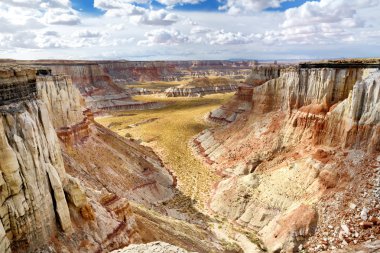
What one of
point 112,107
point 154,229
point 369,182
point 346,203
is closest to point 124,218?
point 154,229

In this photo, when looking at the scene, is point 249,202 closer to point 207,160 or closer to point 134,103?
point 207,160

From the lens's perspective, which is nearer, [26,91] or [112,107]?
[26,91]

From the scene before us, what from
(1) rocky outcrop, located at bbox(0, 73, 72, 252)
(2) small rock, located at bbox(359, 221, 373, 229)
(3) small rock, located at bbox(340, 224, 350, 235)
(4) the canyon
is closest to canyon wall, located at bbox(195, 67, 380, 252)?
(4) the canyon

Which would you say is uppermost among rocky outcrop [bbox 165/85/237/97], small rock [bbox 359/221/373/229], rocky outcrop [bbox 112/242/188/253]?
rocky outcrop [bbox 112/242/188/253]

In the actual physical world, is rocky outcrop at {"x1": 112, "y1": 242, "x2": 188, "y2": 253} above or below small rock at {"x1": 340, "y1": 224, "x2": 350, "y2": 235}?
above

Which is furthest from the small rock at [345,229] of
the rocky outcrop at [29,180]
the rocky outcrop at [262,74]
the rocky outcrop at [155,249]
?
the rocky outcrop at [262,74]

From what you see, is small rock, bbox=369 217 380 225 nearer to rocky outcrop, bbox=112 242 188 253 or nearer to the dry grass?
rocky outcrop, bbox=112 242 188 253

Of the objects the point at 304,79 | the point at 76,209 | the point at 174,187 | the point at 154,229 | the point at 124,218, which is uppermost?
the point at 304,79
